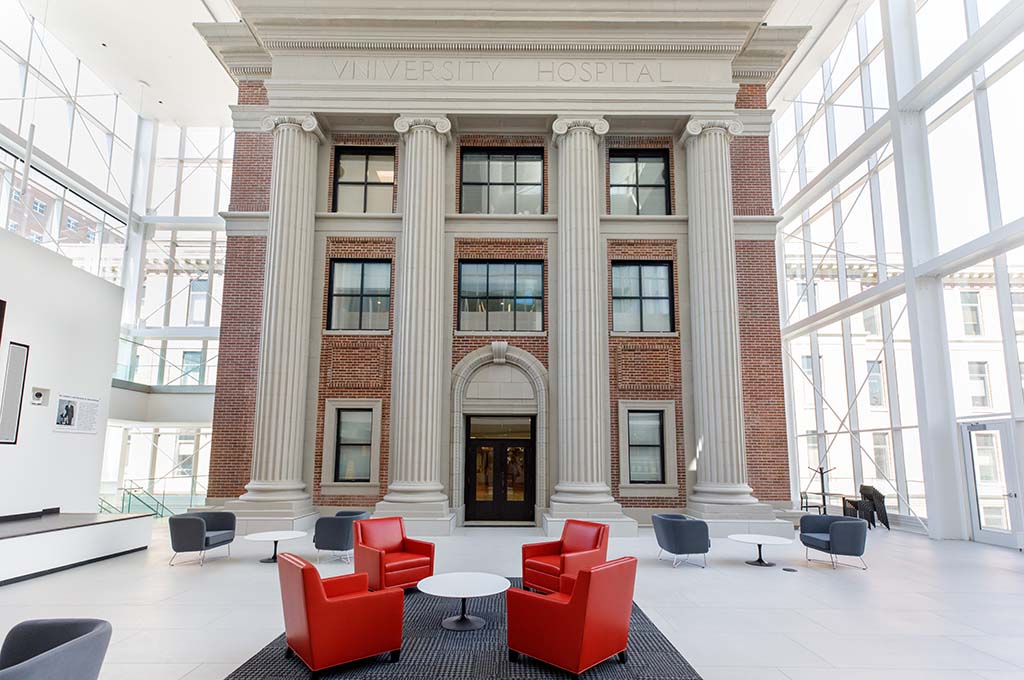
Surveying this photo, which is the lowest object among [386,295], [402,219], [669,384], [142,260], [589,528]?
[589,528]

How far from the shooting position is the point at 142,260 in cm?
2164

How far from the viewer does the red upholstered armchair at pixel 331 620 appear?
4.34 metres

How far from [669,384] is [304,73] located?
1045 cm

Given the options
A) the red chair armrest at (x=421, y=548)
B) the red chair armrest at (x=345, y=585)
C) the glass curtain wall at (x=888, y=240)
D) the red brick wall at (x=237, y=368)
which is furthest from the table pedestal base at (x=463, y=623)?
the glass curtain wall at (x=888, y=240)

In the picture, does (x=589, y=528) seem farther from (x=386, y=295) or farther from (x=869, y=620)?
(x=386, y=295)

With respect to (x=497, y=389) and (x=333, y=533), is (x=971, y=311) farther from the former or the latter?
(x=333, y=533)

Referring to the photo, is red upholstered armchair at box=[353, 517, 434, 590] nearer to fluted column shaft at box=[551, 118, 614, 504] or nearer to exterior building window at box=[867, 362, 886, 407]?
fluted column shaft at box=[551, 118, 614, 504]

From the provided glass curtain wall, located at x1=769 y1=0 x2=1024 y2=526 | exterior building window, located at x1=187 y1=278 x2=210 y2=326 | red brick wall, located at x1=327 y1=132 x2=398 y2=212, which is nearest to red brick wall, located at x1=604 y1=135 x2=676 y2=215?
glass curtain wall, located at x1=769 y1=0 x2=1024 y2=526

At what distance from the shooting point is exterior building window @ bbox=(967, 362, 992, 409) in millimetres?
10898

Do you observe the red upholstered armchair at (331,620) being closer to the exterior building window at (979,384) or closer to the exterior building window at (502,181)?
the exterior building window at (502,181)

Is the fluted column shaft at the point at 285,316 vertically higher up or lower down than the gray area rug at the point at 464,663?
higher up

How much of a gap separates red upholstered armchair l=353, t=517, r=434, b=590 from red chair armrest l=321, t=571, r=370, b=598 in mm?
1284

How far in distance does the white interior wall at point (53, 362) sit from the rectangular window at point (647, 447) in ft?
33.7

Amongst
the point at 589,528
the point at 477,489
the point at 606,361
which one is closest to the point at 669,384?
the point at 606,361
